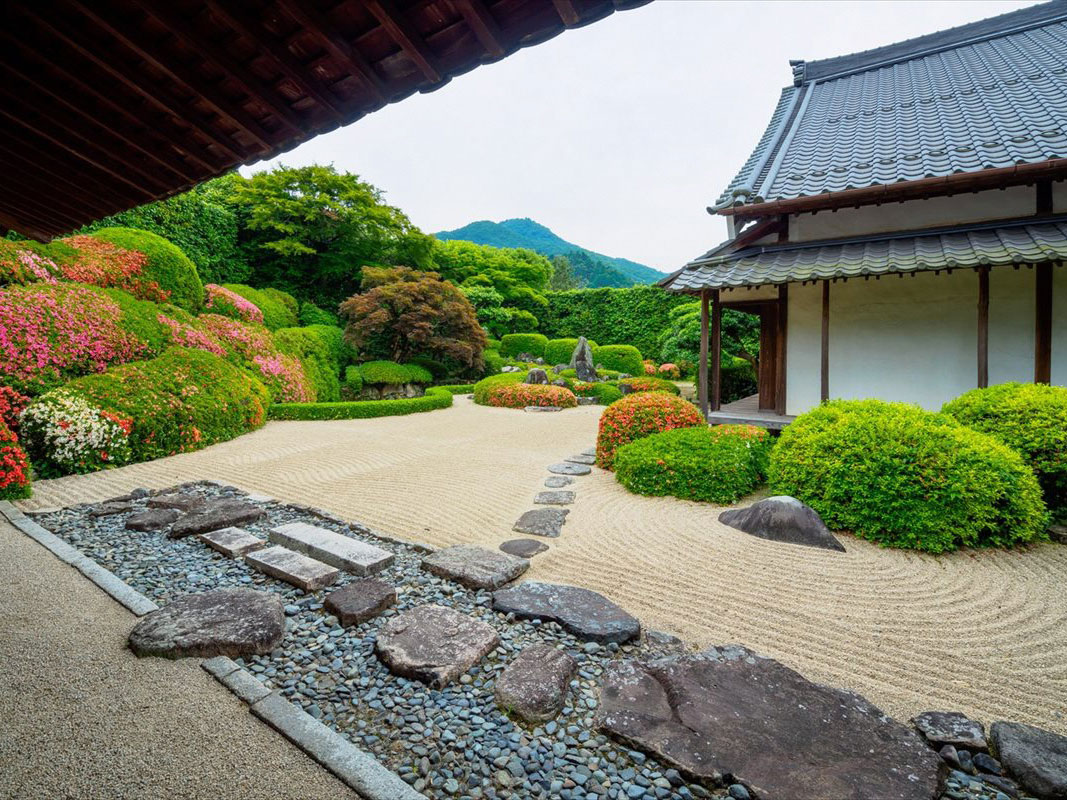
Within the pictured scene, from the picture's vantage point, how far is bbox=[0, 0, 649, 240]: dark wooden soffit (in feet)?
4.80

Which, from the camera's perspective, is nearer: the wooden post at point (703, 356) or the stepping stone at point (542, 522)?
the stepping stone at point (542, 522)

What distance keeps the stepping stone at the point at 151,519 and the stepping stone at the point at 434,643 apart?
2760 mm

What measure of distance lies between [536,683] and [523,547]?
1707 millimetres

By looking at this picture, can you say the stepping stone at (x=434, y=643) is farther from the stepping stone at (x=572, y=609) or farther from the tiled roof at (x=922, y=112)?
the tiled roof at (x=922, y=112)

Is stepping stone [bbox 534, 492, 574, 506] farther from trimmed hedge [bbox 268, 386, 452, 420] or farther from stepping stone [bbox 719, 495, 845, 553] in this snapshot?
trimmed hedge [bbox 268, 386, 452, 420]

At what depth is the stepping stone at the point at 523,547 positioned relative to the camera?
354 cm

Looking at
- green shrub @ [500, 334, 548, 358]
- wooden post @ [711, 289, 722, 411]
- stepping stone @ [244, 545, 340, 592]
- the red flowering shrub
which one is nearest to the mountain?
green shrub @ [500, 334, 548, 358]

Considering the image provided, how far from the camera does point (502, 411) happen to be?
12430mm

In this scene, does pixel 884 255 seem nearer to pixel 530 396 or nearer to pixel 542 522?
pixel 542 522

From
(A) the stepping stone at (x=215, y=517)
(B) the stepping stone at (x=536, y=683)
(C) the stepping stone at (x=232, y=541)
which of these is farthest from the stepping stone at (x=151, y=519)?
(B) the stepping stone at (x=536, y=683)

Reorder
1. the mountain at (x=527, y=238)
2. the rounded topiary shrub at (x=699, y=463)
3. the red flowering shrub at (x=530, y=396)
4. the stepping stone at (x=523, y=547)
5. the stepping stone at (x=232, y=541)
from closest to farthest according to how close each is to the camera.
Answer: the stepping stone at (x=232, y=541) → the stepping stone at (x=523, y=547) → the rounded topiary shrub at (x=699, y=463) → the red flowering shrub at (x=530, y=396) → the mountain at (x=527, y=238)

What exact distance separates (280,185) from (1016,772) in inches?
812

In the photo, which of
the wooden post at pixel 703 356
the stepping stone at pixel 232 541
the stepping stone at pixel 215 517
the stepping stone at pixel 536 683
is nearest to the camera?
the stepping stone at pixel 536 683

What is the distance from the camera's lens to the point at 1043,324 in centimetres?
496
